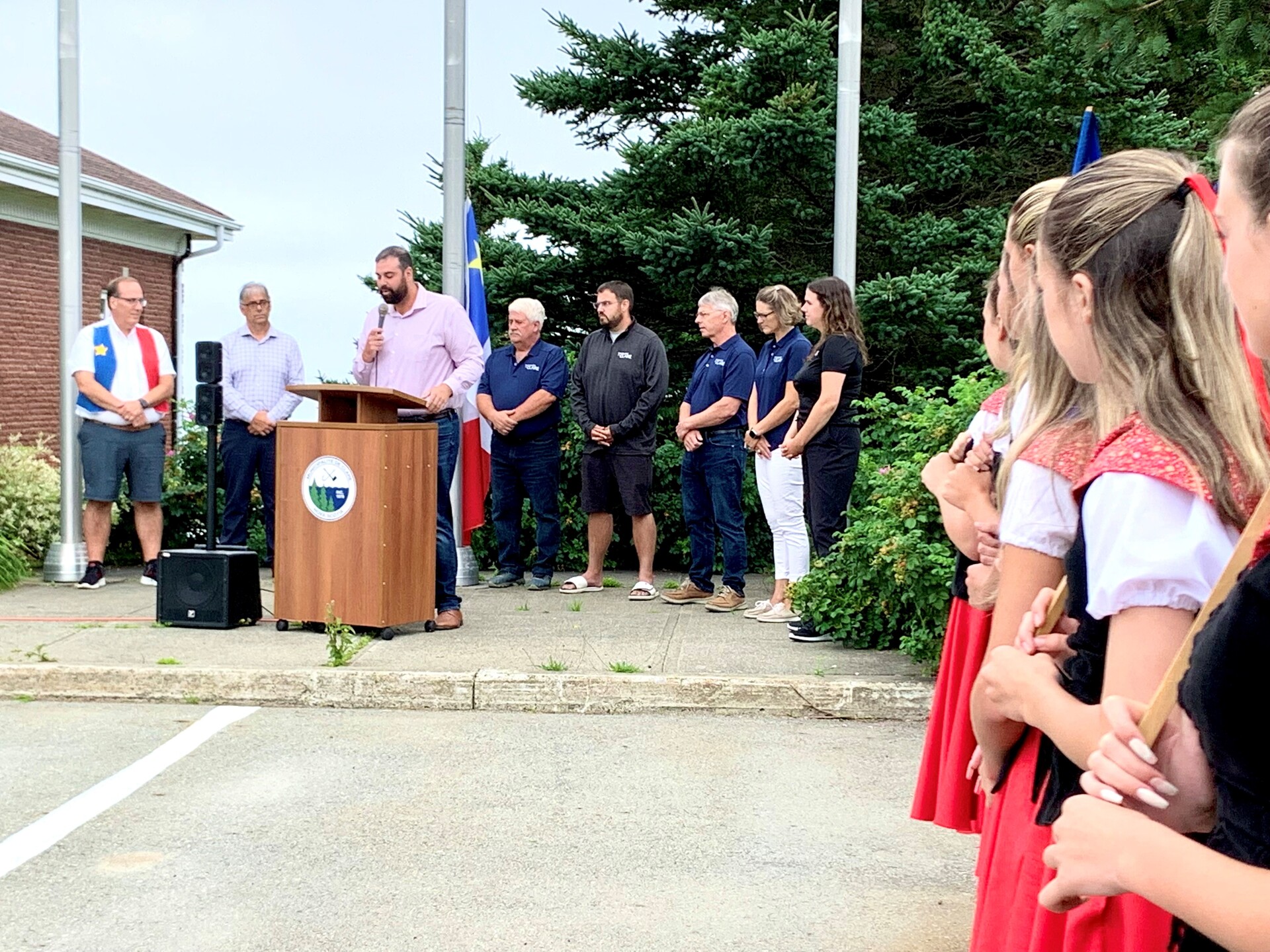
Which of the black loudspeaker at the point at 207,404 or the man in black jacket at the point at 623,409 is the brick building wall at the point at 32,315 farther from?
the man in black jacket at the point at 623,409

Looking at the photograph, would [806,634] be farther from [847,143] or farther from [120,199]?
[120,199]

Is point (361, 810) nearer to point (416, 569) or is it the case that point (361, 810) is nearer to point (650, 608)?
point (416, 569)

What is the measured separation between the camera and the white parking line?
16.1 ft

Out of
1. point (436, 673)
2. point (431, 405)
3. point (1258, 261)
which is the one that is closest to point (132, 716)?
point (436, 673)

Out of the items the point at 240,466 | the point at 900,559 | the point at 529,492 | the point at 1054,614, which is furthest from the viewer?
the point at 240,466

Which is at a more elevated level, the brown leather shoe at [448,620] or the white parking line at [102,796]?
the brown leather shoe at [448,620]

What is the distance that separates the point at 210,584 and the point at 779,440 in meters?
3.75

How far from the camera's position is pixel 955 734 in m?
3.52

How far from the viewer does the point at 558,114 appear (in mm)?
15195

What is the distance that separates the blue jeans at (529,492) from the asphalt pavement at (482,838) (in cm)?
400

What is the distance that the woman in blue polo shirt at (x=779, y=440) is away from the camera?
915cm

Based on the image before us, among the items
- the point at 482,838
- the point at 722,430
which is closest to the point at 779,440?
the point at 722,430

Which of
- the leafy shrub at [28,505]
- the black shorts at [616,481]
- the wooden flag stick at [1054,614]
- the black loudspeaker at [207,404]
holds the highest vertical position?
the black loudspeaker at [207,404]

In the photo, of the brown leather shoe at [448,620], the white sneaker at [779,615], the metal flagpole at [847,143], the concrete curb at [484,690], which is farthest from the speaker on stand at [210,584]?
the metal flagpole at [847,143]
